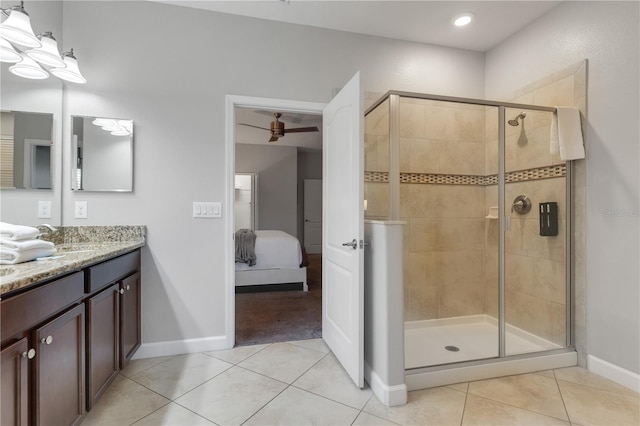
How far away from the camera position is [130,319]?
82.7 inches

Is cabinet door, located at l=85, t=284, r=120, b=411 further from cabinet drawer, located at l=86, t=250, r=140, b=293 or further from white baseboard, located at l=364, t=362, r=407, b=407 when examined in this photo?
white baseboard, located at l=364, t=362, r=407, b=407

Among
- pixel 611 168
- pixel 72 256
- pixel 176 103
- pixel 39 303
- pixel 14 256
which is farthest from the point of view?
pixel 176 103

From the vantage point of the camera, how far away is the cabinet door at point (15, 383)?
38.4 inches

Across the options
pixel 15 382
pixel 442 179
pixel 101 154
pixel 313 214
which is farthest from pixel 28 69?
pixel 313 214

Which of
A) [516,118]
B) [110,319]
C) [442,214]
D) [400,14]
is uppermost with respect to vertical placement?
[400,14]

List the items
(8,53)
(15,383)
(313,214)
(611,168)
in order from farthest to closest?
(313,214) < (611,168) < (8,53) < (15,383)

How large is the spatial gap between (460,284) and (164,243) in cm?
267

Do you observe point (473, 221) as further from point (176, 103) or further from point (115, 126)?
point (115, 126)

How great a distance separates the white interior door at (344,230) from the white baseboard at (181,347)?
0.86 metres

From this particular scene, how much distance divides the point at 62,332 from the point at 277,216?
20.4ft

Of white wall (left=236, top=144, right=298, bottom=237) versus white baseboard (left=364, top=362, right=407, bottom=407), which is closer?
white baseboard (left=364, top=362, right=407, bottom=407)

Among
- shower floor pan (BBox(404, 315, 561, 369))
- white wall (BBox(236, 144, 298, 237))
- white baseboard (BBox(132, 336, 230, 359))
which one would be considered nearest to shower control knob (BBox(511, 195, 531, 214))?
shower floor pan (BBox(404, 315, 561, 369))

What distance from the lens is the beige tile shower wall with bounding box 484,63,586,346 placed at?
7.72ft

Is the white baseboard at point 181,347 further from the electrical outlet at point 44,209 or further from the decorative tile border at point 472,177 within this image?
the decorative tile border at point 472,177
